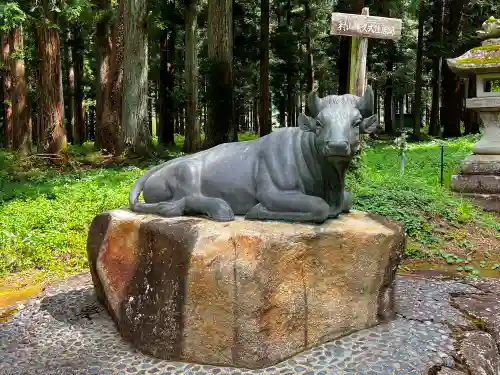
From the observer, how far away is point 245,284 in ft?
10.6

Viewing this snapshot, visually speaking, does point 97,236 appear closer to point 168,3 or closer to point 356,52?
point 356,52

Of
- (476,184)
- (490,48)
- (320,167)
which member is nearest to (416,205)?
(476,184)

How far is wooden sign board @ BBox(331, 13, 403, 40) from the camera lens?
6.17 m

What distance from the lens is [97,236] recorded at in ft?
13.7

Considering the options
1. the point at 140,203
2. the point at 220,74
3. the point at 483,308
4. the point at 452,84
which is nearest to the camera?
the point at 140,203

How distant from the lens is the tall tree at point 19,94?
1370 centimetres

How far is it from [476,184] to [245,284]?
7.35 meters

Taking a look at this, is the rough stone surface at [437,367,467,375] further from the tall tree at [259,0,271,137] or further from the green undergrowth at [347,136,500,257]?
the tall tree at [259,0,271,137]

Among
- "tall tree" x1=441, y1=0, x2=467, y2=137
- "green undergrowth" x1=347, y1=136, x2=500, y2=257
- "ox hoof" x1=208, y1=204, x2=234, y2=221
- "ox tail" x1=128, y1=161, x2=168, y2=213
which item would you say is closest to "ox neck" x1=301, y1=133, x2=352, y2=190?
"ox hoof" x1=208, y1=204, x2=234, y2=221

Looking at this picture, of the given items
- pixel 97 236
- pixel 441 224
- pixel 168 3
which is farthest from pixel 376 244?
pixel 168 3

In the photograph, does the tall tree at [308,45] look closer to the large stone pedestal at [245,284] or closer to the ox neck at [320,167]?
the ox neck at [320,167]

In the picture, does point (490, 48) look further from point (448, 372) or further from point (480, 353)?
point (448, 372)

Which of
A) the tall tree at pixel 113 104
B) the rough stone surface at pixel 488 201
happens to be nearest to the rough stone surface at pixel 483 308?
the rough stone surface at pixel 488 201

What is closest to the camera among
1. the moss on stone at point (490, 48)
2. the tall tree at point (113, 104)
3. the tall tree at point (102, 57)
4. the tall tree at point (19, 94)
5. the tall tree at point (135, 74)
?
the moss on stone at point (490, 48)
